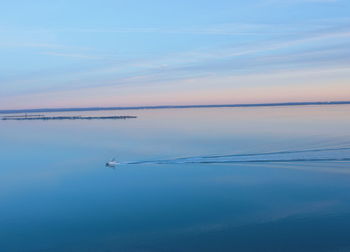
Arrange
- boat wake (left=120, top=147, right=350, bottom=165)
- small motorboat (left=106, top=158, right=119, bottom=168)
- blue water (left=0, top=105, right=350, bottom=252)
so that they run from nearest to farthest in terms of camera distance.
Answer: blue water (left=0, top=105, right=350, bottom=252), boat wake (left=120, top=147, right=350, bottom=165), small motorboat (left=106, top=158, right=119, bottom=168)

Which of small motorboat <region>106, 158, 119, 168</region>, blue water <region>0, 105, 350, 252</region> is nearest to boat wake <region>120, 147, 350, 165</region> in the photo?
blue water <region>0, 105, 350, 252</region>

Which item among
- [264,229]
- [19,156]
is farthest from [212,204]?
[19,156]

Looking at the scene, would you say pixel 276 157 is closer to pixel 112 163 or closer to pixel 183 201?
pixel 112 163

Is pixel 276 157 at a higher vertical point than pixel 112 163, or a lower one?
higher

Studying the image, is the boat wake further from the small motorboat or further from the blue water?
the small motorboat

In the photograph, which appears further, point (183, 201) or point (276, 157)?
point (276, 157)

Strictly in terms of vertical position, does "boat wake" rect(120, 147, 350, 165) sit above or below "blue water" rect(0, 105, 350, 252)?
above

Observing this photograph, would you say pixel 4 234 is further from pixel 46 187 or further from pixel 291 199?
pixel 291 199

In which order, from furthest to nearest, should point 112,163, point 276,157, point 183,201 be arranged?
point 112,163, point 276,157, point 183,201

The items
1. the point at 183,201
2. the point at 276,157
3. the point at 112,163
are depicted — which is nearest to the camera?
the point at 183,201

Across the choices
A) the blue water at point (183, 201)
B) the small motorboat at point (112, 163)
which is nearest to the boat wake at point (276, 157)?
the blue water at point (183, 201)

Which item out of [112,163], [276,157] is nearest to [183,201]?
[112,163]

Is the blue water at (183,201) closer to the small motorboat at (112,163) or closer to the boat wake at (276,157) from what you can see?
the boat wake at (276,157)

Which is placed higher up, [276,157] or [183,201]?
[276,157]
